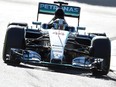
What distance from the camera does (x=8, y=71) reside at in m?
10.7

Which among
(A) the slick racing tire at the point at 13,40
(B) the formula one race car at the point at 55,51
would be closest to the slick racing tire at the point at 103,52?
(B) the formula one race car at the point at 55,51

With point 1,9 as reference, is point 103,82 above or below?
below

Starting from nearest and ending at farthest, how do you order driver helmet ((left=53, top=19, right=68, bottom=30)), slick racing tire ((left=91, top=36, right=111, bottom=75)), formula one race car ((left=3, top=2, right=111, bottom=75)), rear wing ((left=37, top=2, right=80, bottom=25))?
formula one race car ((left=3, top=2, right=111, bottom=75)), slick racing tire ((left=91, top=36, right=111, bottom=75)), driver helmet ((left=53, top=19, right=68, bottom=30)), rear wing ((left=37, top=2, right=80, bottom=25))

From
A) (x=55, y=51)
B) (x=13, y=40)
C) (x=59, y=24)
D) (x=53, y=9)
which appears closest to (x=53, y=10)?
(x=53, y=9)

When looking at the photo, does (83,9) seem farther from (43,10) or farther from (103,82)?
(103,82)

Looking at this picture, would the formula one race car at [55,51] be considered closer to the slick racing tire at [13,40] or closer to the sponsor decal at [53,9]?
the slick racing tire at [13,40]

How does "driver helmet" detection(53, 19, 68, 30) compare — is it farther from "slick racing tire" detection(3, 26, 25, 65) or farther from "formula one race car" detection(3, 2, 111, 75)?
"slick racing tire" detection(3, 26, 25, 65)

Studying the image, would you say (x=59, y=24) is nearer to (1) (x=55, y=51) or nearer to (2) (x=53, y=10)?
(2) (x=53, y=10)

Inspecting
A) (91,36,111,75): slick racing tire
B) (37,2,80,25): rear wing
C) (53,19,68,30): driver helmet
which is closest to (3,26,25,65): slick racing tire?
(91,36,111,75): slick racing tire

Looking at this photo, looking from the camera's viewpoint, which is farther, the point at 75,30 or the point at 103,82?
the point at 75,30

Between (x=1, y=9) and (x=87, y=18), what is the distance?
4564 mm

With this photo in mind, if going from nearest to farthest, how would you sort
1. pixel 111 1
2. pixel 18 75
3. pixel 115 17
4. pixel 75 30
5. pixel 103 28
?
pixel 18 75 < pixel 75 30 < pixel 103 28 < pixel 115 17 < pixel 111 1

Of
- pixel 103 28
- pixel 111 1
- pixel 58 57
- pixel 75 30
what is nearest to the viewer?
pixel 58 57

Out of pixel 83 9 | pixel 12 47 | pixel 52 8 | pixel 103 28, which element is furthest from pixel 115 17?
pixel 12 47
